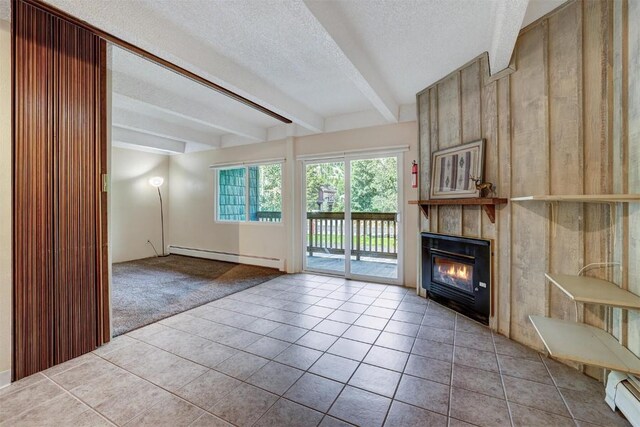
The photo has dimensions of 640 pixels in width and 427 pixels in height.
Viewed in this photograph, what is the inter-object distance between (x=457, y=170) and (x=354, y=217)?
1876 mm

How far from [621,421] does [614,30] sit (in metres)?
2.43

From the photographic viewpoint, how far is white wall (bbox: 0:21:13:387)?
1.88 meters

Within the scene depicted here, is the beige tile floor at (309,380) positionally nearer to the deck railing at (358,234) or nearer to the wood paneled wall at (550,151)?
the wood paneled wall at (550,151)

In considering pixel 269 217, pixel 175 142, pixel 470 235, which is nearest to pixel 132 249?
pixel 175 142

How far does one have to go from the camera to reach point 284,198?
206 inches

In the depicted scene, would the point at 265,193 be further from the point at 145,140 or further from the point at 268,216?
the point at 145,140

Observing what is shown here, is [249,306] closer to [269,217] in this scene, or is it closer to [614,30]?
[269,217]

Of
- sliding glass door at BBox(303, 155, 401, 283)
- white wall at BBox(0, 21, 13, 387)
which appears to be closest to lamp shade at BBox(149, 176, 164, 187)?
sliding glass door at BBox(303, 155, 401, 283)

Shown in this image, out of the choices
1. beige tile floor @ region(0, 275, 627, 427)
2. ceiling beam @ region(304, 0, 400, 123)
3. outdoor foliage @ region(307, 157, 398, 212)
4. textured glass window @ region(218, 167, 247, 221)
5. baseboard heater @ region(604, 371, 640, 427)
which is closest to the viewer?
baseboard heater @ region(604, 371, 640, 427)

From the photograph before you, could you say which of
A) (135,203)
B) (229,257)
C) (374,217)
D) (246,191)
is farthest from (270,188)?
(135,203)

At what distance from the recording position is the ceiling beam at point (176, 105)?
10.5 ft

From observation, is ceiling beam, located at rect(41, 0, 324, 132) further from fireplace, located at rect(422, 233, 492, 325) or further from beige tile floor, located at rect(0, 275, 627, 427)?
fireplace, located at rect(422, 233, 492, 325)

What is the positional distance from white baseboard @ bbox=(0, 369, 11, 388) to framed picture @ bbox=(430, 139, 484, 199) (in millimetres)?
4081

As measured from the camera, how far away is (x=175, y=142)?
627 cm
